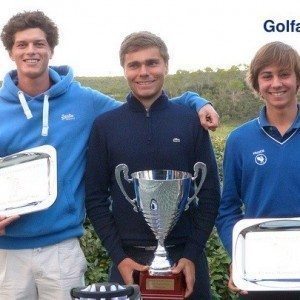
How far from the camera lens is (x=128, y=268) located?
3592 millimetres

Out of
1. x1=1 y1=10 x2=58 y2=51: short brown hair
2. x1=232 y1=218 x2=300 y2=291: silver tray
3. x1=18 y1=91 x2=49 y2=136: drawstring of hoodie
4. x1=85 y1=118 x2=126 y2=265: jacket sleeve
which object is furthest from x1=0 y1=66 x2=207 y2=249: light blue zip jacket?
x1=232 y1=218 x2=300 y2=291: silver tray

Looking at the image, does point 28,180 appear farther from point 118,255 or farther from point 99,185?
point 118,255

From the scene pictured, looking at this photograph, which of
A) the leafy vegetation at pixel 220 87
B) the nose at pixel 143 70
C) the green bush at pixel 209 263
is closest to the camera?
the nose at pixel 143 70

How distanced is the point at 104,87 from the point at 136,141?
568 cm

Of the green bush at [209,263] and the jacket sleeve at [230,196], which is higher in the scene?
the jacket sleeve at [230,196]

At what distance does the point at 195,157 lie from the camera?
146 inches

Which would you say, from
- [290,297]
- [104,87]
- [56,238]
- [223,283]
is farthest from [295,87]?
[104,87]

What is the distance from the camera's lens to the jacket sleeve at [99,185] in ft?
12.1

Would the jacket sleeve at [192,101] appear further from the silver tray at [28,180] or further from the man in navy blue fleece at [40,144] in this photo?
the silver tray at [28,180]

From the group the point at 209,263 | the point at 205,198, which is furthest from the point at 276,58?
the point at 209,263

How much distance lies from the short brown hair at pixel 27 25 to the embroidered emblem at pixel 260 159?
1.26m

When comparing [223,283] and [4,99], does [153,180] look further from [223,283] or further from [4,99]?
[223,283]

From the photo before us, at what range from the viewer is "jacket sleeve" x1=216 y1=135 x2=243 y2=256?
139 inches

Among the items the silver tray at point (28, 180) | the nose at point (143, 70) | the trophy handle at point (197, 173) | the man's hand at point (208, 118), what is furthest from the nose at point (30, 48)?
the trophy handle at point (197, 173)
